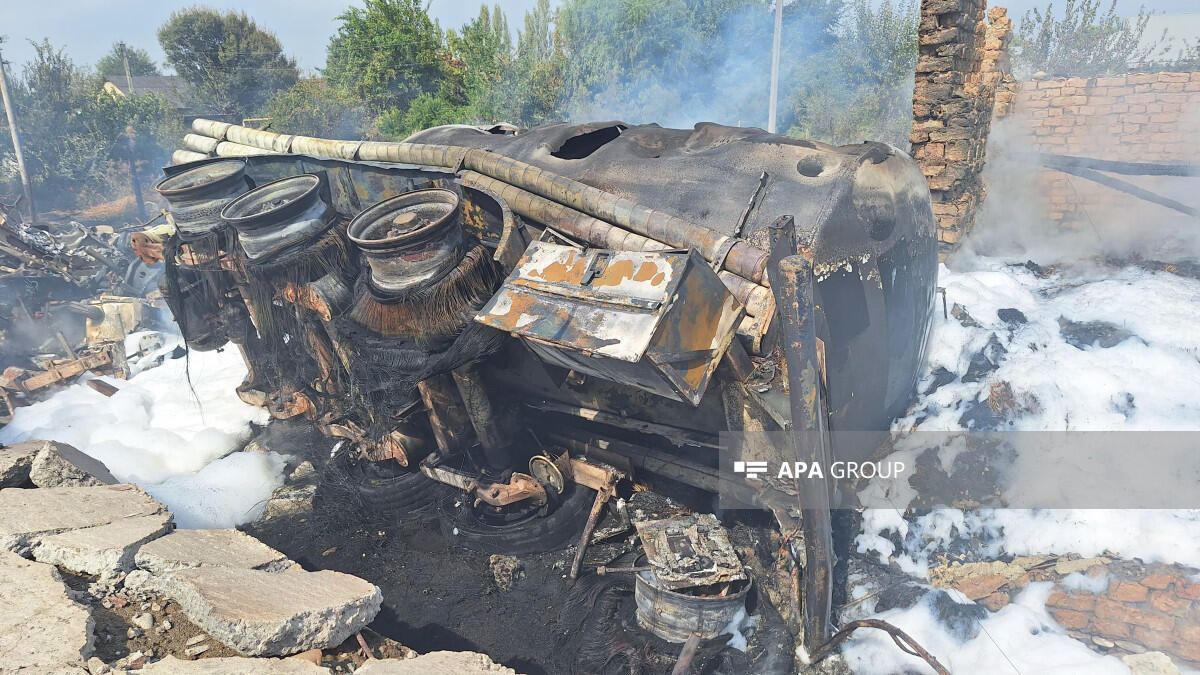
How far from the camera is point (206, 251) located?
6.52 metres

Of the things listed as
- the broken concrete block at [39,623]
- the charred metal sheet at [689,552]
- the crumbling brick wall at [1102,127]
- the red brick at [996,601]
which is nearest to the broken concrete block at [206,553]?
the broken concrete block at [39,623]

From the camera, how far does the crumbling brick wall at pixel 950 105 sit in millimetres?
7090

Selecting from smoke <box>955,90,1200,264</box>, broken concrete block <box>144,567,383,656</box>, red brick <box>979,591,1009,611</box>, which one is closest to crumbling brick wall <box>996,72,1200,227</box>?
smoke <box>955,90,1200,264</box>

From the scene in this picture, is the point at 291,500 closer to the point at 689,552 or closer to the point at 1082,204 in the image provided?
the point at 689,552

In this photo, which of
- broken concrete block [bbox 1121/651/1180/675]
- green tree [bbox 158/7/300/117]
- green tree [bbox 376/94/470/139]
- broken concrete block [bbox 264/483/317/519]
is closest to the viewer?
broken concrete block [bbox 1121/651/1180/675]

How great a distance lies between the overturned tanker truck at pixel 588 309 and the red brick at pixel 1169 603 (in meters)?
1.88

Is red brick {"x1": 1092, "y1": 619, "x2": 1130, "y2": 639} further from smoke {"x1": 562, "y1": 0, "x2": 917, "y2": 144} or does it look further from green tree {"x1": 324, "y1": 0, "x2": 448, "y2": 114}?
green tree {"x1": 324, "y1": 0, "x2": 448, "y2": 114}

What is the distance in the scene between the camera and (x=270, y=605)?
121 inches

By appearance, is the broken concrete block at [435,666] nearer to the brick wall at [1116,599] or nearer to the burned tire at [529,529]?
the burned tire at [529,529]

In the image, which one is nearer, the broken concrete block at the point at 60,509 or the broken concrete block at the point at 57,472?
the broken concrete block at the point at 60,509

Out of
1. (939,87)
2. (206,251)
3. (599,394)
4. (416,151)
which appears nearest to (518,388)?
(599,394)

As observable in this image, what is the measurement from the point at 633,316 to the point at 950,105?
19.0 feet

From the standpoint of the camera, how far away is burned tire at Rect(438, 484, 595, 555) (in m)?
5.27

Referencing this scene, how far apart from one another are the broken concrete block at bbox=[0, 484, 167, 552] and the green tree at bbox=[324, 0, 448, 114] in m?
15.9
